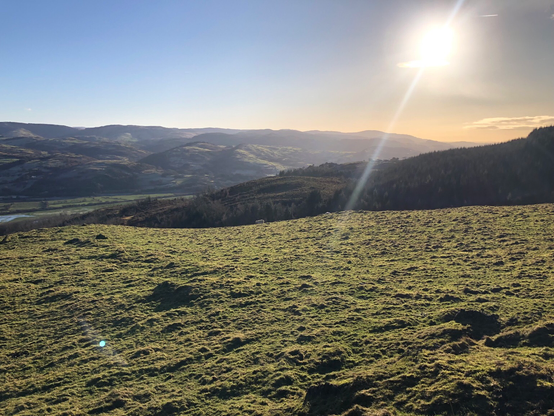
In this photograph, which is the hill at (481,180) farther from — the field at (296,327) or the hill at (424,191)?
the field at (296,327)

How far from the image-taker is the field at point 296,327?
A: 5.80 metres

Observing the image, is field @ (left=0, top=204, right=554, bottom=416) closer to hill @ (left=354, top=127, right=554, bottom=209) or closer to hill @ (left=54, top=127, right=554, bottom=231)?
hill @ (left=354, top=127, right=554, bottom=209)

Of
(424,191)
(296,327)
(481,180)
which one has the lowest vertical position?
(296,327)

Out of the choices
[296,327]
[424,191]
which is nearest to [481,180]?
[424,191]

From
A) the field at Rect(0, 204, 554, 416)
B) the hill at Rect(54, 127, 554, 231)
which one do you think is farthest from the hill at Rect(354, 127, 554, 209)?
the field at Rect(0, 204, 554, 416)

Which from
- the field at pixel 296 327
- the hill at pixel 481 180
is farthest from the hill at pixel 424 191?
the field at pixel 296 327

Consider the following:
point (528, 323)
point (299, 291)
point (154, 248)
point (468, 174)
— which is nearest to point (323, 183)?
point (468, 174)

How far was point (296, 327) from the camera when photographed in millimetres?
9008

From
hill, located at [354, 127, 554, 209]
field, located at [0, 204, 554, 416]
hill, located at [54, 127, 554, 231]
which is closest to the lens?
field, located at [0, 204, 554, 416]

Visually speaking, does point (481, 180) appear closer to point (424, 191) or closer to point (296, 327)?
point (424, 191)

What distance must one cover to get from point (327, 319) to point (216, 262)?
7964mm

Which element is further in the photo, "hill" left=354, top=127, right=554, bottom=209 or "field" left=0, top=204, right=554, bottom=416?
"hill" left=354, top=127, right=554, bottom=209

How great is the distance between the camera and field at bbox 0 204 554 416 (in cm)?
580

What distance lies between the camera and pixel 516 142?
3619cm
